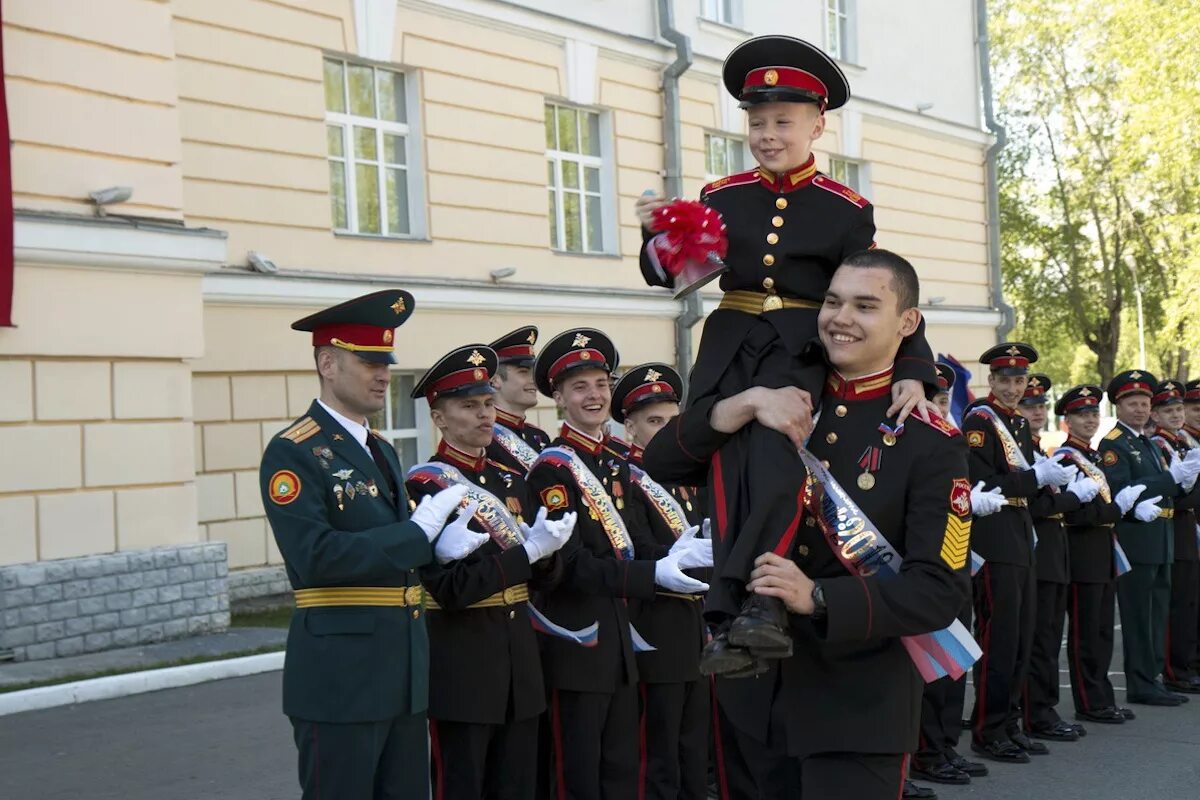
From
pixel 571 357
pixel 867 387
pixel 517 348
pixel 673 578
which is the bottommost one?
pixel 673 578

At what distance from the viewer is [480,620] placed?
5.32 m

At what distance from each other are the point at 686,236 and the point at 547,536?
6.14 feet

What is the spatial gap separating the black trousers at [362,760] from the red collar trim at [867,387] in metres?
1.96

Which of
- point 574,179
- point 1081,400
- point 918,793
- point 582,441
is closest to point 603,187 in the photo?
point 574,179

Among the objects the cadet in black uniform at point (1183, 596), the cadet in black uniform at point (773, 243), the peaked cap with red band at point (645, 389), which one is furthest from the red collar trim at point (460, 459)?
the cadet in black uniform at point (1183, 596)

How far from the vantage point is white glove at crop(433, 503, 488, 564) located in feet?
15.3

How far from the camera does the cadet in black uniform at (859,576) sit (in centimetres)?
318

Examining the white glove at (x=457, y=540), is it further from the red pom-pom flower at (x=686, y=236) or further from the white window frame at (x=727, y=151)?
the white window frame at (x=727, y=151)

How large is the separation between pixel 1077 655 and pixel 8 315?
7.62 metres

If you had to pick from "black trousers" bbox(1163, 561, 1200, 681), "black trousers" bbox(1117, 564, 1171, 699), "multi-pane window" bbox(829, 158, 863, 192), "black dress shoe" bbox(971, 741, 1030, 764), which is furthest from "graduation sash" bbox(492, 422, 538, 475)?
"multi-pane window" bbox(829, 158, 863, 192)

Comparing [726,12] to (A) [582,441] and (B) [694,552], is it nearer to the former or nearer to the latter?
(A) [582,441]

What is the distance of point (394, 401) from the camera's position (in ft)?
47.5

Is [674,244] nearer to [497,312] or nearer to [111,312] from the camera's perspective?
[111,312]

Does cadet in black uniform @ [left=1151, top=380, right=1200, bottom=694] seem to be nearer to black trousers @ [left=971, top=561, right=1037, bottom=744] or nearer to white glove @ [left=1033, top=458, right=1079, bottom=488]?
white glove @ [left=1033, top=458, right=1079, bottom=488]
